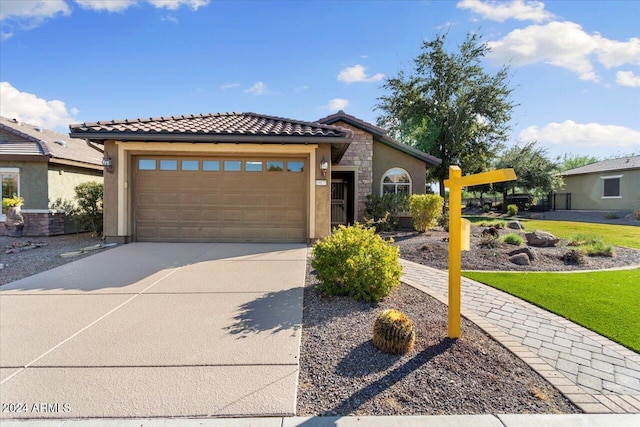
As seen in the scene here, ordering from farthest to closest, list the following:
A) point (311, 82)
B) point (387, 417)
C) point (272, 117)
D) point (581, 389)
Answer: point (311, 82) → point (272, 117) → point (581, 389) → point (387, 417)

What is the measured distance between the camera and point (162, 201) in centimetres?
927

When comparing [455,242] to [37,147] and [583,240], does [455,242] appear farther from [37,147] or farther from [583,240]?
[37,147]

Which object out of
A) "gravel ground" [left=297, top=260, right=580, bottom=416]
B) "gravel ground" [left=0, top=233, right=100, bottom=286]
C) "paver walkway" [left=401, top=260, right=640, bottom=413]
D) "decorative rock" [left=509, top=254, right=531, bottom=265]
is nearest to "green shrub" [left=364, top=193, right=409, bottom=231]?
"decorative rock" [left=509, top=254, right=531, bottom=265]

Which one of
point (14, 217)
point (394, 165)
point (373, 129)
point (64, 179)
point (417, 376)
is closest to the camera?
point (417, 376)

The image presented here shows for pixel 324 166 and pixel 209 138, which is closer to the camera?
pixel 209 138

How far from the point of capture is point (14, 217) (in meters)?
11.2

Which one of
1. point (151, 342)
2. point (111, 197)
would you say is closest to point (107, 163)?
point (111, 197)

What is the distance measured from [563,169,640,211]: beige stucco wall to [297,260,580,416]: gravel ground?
27657 millimetres

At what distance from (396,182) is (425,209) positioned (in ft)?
11.5

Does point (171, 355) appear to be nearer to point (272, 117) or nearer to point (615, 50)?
point (272, 117)

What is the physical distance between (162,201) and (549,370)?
955 cm

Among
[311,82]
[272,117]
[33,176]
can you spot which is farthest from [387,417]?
[33,176]

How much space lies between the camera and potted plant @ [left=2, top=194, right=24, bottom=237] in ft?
36.6

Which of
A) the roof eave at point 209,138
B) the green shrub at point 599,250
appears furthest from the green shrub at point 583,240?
the roof eave at point 209,138
